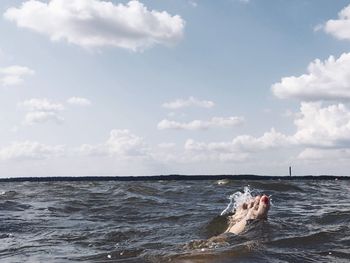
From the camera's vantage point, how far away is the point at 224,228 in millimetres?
9203

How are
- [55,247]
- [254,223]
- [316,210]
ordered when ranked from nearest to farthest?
[55,247]
[254,223]
[316,210]

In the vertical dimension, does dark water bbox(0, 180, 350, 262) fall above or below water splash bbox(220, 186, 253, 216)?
below

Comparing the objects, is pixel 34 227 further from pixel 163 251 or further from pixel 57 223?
pixel 163 251

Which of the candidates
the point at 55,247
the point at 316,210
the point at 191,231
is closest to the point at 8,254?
the point at 55,247

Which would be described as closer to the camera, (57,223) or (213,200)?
(57,223)

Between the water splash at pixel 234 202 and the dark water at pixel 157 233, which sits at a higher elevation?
the water splash at pixel 234 202

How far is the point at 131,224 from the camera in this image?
10289 mm

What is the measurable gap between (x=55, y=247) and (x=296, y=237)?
11.5 feet

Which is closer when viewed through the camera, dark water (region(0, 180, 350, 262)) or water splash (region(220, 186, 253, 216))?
dark water (region(0, 180, 350, 262))

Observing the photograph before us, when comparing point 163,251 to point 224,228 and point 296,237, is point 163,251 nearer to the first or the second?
point 296,237

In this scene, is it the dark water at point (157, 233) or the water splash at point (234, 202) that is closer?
the dark water at point (157, 233)

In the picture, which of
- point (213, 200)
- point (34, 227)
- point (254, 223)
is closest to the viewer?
point (254, 223)

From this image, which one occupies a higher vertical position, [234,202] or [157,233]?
[234,202]

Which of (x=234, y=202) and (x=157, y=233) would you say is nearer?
(x=157, y=233)
